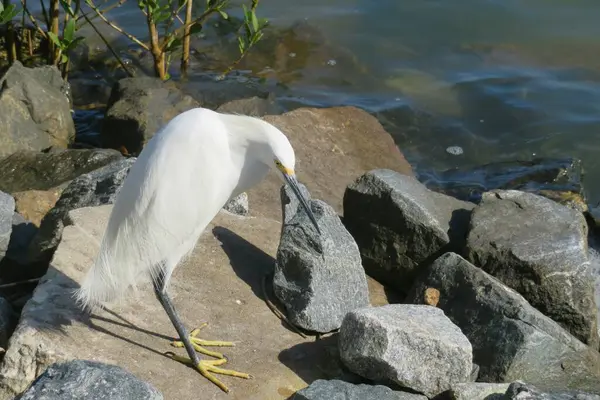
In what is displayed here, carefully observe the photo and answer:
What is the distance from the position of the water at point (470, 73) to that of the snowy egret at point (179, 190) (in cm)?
408

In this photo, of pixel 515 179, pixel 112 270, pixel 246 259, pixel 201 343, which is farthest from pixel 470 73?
pixel 112 270

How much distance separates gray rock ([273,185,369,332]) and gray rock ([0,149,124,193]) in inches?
75.2

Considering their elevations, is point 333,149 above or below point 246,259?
below

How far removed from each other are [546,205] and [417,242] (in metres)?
0.82

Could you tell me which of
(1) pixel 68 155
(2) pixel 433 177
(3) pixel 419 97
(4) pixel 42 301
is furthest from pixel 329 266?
(3) pixel 419 97

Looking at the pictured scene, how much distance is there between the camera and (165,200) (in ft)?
11.8

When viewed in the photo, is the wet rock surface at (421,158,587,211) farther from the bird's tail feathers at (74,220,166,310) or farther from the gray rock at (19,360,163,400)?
the gray rock at (19,360,163,400)

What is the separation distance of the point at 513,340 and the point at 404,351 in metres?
0.64

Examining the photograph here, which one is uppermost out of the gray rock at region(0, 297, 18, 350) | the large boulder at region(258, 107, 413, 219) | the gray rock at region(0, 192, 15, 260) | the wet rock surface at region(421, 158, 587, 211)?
the gray rock at region(0, 192, 15, 260)

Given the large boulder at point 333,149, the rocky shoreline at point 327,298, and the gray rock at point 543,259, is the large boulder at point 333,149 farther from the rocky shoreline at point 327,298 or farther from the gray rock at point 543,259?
the gray rock at point 543,259

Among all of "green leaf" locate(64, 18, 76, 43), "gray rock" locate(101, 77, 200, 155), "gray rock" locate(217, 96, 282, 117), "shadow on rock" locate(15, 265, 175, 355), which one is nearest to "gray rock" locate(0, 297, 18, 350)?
"shadow on rock" locate(15, 265, 175, 355)

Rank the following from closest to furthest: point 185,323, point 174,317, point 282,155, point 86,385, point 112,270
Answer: point 86,385 < point 282,155 < point 112,270 < point 174,317 < point 185,323

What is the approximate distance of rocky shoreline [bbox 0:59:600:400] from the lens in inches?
141

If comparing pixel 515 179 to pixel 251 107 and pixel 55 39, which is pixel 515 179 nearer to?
pixel 251 107
